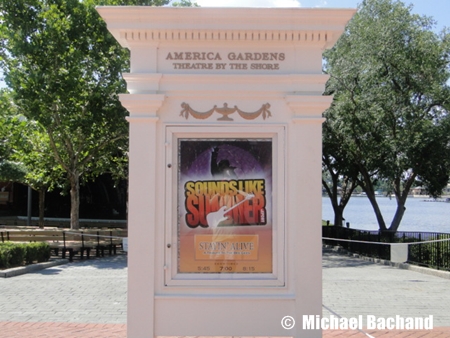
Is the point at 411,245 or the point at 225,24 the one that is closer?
the point at 225,24

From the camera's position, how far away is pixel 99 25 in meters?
18.9

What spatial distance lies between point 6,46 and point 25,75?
2.30 metres

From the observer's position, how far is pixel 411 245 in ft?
57.4

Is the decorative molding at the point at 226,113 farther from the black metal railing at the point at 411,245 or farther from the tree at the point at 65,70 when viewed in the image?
the tree at the point at 65,70

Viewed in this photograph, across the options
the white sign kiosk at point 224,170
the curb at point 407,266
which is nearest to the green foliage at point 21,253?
the white sign kiosk at point 224,170

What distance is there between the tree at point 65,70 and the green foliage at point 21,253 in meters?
4.78

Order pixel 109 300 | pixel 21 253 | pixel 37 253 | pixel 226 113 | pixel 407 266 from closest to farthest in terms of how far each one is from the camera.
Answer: pixel 226 113
pixel 109 300
pixel 21 253
pixel 37 253
pixel 407 266

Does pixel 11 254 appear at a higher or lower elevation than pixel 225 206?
lower

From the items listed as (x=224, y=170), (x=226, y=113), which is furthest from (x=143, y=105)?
(x=224, y=170)

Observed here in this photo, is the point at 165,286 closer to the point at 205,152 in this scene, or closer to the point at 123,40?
the point at 205,152

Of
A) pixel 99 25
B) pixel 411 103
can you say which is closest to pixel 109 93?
pixel 99 25

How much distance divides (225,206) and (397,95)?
15.7 meters

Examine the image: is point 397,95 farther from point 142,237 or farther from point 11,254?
point 142,237

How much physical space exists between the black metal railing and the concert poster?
10.5 metres
